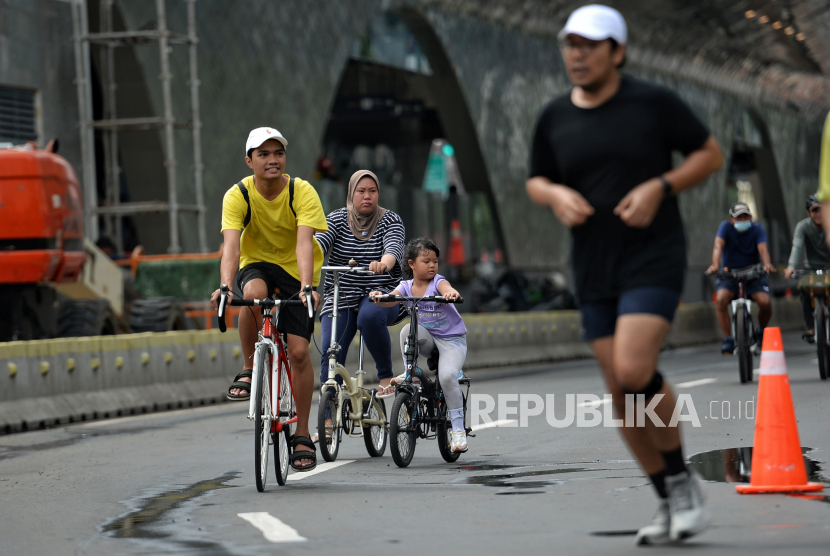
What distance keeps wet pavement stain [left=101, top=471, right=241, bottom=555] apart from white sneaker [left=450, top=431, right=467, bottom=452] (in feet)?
4.58

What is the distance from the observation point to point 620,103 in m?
5.97

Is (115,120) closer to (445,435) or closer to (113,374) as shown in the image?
(113,374)

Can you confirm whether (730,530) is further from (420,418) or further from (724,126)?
(724,126)

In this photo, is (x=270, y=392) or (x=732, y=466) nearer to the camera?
(x=270, y=392)

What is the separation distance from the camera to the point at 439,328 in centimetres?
965

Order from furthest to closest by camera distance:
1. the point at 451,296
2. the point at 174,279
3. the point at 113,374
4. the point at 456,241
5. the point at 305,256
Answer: the point at 456,241
the point at 174,279
the point at 113,374
the point at 451,296
the point at 305,256

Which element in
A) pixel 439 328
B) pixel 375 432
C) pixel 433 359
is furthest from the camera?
pixel 375 432

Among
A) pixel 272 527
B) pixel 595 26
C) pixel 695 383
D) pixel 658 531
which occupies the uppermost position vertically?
pixel 595 26

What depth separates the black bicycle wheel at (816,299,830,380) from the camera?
15.8 meters

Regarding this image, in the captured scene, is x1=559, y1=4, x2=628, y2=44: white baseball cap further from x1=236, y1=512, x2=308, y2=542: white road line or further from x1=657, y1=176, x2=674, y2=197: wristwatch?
x1=236, y1=512, x2=308, y2=542: white road line

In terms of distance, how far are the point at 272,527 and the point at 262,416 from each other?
1.37m

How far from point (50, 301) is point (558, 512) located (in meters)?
13.8

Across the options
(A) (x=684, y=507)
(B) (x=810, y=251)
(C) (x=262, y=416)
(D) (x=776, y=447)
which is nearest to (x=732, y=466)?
→ (D) (x=776, y=447)

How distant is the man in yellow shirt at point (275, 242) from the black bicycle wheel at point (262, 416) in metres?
0.16
